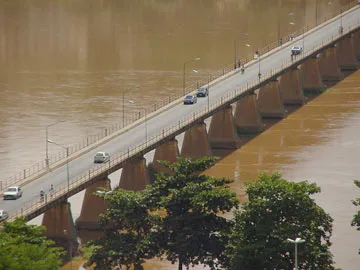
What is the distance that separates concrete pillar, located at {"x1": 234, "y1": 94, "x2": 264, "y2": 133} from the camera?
78188 millimetres

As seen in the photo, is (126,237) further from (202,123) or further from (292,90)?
(292,90)

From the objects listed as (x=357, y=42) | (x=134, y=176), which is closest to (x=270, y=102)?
(x=134, y=176)

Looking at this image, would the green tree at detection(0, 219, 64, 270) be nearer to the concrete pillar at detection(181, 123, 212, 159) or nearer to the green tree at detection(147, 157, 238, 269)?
the green tree at detection(147, 157, 238, 269)

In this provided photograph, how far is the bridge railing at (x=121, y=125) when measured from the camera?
6169cm

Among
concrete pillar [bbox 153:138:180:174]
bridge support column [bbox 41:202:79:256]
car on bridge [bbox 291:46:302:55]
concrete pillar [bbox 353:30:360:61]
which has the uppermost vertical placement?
concrete pillar [bbox 353:30:360:61]

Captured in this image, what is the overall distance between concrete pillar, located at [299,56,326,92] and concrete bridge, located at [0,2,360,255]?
0.22ft

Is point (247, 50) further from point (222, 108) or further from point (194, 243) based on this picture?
point (194, 243)

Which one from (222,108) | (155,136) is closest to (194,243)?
(155,136)

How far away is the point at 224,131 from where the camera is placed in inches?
2904

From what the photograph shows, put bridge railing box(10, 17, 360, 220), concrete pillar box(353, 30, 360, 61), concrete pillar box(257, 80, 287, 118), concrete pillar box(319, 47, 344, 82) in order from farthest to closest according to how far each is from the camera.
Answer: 1. concrete pillar box(353, 30, 360, 61)
2. concrete pillar box(319, 47, 344, 82)
3. concrete pillar box(257, 80, 287, 118)
4. bridge railing box(10, 17, 360, 220)

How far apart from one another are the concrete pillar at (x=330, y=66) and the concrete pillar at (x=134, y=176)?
36057mm

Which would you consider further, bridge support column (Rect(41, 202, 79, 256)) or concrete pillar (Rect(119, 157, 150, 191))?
concrete pillar (Rect(119, 157, 150, 191))

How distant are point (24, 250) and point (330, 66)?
57.5 meters

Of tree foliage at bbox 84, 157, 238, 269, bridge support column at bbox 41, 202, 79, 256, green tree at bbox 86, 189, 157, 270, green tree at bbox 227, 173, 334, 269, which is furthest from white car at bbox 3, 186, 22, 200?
green tree at bbox 227, 173, 334, 269
